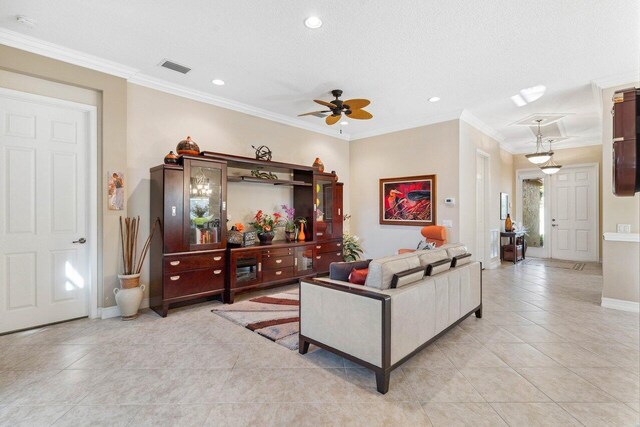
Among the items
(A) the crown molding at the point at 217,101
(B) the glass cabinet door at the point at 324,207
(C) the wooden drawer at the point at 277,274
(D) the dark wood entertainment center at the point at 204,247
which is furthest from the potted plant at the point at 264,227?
(A) the crown molding at the point at 217,101

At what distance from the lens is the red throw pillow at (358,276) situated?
2474mm

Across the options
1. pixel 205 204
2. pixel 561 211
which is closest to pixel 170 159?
pixel 205 204

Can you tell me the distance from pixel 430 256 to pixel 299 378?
61.2 inches

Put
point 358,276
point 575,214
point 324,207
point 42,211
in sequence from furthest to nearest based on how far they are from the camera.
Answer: point 575,214, point 324,207, point 42,211, point 358,276

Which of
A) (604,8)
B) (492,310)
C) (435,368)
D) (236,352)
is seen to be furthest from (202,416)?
(604,8)

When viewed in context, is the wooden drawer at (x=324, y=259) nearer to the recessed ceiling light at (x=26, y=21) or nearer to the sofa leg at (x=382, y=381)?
the sofa leg at (x=382, y=381)

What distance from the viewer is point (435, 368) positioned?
2.38m

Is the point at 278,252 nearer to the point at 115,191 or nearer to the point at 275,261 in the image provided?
the point at 275,261

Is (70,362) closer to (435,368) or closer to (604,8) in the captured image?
(435,368)

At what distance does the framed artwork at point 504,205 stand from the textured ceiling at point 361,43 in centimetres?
313

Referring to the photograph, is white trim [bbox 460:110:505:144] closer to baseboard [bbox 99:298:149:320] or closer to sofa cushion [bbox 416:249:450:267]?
sofa cushion [bbox 416:249:450:267]

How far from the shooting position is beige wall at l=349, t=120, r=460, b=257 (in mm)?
5320

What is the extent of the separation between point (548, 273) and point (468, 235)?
2026 mm

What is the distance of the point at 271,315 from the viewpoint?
3.56 metres
